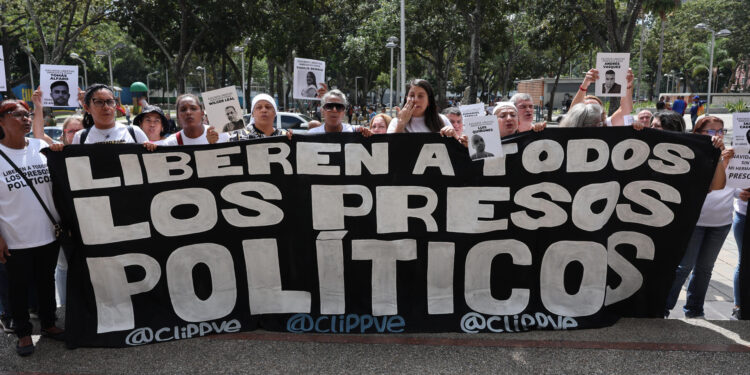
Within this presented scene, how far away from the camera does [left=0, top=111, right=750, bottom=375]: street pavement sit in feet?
11.2

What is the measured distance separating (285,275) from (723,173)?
326 cm

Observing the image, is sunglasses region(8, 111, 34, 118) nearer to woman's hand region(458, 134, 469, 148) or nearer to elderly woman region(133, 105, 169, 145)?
elderly woman region(133, 105, 169, 145)

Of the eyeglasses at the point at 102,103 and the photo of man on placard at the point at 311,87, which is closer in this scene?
the eyeglasses at the point at 102,103

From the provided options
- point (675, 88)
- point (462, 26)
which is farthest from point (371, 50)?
point (675, 88)

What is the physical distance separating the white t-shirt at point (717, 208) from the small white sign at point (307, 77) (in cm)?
377

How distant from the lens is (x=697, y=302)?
14.3 ft

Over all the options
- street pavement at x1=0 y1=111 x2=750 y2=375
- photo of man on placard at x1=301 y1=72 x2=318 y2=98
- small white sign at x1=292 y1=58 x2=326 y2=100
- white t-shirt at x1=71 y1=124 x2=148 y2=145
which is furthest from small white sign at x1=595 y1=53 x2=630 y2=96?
white t-shirt at x1=71 y1=124 x2=148 y2=145

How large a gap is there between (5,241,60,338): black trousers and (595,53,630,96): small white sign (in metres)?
4.60

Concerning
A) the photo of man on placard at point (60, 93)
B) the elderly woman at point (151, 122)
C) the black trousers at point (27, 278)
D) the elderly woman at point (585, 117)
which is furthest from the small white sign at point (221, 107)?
the elderly woman at point (585, 117)

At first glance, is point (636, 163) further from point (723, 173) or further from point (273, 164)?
point (273, 164)

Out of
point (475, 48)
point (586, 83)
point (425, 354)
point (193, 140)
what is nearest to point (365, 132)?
point (193, 140)

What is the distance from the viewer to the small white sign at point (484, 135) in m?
3.78

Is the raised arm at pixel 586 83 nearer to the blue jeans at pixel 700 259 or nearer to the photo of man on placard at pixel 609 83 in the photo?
the photo of man on placard at pixel 609 83

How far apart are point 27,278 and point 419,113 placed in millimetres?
3001
